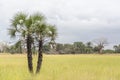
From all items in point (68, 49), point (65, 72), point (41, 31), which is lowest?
point (65, 72)

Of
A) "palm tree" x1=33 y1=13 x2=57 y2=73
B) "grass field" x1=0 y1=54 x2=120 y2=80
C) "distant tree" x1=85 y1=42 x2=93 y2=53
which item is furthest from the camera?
"distant tree" x1=85 y1=42 x2=93 y2=53

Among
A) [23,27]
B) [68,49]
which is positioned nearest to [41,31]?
[23,27]

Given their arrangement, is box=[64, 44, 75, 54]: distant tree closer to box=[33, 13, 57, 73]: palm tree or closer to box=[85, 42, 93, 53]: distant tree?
box=[85, 42, 93, 53]: distant tree

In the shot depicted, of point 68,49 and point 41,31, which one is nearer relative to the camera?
point 41,31

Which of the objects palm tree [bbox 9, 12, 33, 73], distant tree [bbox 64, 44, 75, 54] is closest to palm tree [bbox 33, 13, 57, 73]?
palm tree [bbox 9, 12, 33, 73]

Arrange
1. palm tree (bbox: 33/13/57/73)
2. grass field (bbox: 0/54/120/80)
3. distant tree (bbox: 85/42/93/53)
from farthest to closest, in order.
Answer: distant tree (bbox: 85/42/93/53) → palm tree (bbox: 33/13/57/73) → grass field (bbox: 0/54/120/80)

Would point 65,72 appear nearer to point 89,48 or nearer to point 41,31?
point 41,31

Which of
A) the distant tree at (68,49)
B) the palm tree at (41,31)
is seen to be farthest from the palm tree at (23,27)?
the distant tree at (68,49)

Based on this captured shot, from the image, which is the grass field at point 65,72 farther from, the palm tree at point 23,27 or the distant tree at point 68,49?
the distant tree at point 68,49

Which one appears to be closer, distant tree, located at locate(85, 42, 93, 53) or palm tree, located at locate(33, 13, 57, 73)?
palm tree, located at locate(33, 13, 57, 73)

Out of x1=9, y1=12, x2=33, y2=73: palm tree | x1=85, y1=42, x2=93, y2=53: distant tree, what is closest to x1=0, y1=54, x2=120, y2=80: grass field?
x1=9, y1=12, x2=33, y2=73: palm tree

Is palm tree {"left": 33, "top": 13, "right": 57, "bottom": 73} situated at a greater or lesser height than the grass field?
greater

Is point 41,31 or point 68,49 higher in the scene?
point 68,49

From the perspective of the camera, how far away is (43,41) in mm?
16875
